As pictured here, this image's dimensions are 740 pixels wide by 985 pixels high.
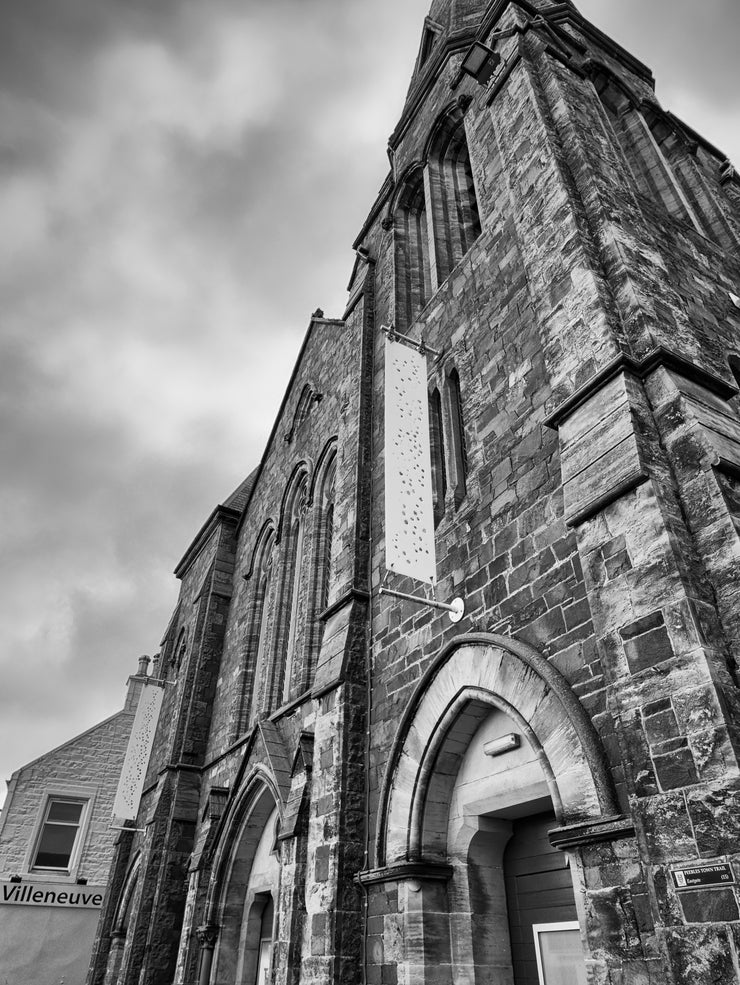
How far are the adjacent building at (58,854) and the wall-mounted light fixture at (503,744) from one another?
1297 centimetres

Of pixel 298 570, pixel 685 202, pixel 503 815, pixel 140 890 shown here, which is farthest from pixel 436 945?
pixel 685 202

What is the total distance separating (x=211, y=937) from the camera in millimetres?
9273

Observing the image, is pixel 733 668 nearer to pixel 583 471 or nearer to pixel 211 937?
pixel 583 471

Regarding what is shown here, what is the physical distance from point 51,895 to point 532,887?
1593 cm

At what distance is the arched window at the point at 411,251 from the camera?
10.3 meters

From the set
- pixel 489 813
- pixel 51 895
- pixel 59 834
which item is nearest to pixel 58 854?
pixel 59 834

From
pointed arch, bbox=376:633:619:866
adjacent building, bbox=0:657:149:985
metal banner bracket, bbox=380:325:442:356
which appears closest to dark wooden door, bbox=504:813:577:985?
pointed arch, bbox=376:633:619:866

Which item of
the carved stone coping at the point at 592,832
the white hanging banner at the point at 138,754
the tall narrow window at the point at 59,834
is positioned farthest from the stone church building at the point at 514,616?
the tall narrow window at the point at 59,834

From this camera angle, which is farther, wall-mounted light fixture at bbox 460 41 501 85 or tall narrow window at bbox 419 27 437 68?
tall narrow window at bbox 419 27 437 68

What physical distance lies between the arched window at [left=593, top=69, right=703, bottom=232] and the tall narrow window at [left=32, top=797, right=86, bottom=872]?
1893 cm

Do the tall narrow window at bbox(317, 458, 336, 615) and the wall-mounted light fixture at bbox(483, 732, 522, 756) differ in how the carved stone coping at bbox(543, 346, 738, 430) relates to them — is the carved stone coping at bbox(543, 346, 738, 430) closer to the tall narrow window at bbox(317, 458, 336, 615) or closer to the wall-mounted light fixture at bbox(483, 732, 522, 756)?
the wall-mounted light fixture at bbox(483, 732, 522, 756)

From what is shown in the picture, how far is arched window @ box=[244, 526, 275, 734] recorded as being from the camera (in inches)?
461

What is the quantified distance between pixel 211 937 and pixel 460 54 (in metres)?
13.7

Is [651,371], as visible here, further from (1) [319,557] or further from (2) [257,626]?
(2) [257,626]
